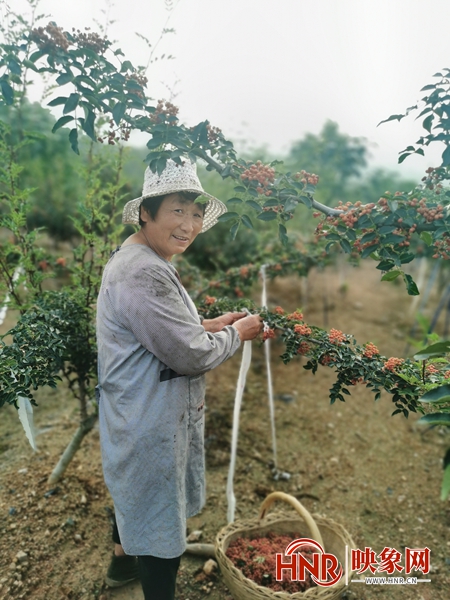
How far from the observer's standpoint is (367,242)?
1758mm

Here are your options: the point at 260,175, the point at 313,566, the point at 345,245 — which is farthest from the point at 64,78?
the point at 313,566

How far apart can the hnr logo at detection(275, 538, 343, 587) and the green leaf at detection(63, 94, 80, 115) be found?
2.17 metres

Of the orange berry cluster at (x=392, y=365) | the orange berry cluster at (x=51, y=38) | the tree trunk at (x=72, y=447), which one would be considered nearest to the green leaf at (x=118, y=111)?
the orange berry cluster at (x=51, y=38)

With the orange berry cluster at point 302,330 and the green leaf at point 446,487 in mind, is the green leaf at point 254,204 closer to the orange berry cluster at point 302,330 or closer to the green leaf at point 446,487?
the orange berry cluster at point 302,330

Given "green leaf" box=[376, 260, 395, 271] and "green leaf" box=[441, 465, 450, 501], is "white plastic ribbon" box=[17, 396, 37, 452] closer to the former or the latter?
"green leaf" box=[441, 465, 450, 501]

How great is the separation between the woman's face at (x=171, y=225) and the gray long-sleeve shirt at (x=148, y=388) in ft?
0.32

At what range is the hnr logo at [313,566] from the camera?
204 cm

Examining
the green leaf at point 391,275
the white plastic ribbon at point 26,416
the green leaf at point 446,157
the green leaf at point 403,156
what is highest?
the green leaf at point 403,156

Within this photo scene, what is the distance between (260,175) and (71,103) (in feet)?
2.63

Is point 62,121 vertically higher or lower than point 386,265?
higher

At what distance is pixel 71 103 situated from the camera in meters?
1.66

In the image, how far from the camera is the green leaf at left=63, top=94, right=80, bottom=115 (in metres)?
1.65

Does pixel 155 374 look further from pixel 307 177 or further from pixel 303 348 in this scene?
pixel 307 177

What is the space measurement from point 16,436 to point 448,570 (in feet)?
10.2
